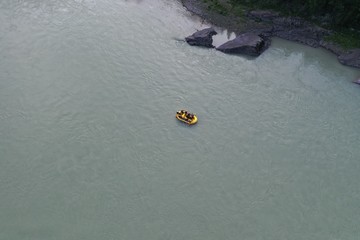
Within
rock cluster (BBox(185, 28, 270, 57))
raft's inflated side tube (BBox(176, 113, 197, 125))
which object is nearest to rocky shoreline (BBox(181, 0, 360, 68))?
rock cluster (BBox(185, 28, 270, 57))

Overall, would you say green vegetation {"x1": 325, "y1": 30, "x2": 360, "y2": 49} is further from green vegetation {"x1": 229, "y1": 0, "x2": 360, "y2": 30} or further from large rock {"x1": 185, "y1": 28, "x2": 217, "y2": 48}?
large rock {"x1": 185, "y1": 28, "x2": 217, "y2": 48}

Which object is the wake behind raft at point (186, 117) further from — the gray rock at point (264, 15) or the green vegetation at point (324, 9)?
the green vegetation at point (324, 9)

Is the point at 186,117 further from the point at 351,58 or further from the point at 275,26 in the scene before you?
the point at 351,58

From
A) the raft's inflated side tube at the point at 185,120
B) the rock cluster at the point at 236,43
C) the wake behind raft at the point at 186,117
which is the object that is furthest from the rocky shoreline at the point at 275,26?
the raft's inflated side tube at the point at 185,120

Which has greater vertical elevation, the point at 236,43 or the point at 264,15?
the point at 264,15

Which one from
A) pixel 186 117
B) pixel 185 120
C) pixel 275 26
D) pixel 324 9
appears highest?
pixel 324 9

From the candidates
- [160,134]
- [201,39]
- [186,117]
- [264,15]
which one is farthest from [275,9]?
[160,134]
